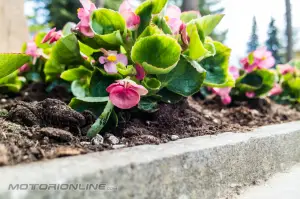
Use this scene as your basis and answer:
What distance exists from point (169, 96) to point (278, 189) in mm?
410

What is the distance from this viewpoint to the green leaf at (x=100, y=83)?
111 cm

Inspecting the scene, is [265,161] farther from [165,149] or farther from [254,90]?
[254,90]

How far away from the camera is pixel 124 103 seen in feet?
3.00

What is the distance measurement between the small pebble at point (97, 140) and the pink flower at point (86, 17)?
13.1 inches

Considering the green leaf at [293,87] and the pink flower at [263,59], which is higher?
the pink flower at [263,59]

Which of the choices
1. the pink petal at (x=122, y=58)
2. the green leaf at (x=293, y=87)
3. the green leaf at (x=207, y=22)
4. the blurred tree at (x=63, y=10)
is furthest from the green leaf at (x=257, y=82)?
the blurred tree at (x=63, y=10)

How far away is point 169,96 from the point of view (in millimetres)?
1146

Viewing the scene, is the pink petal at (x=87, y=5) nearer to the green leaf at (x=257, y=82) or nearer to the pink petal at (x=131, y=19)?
the pink petal at (x=131, y=19)

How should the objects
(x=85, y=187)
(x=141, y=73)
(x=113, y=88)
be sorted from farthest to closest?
(x=141, y=73) → (x=113, y=88) → (x=85, y=187)

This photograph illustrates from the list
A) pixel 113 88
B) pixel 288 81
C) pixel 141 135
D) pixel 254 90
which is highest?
pixel 113 88

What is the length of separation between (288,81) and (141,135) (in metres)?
1.51

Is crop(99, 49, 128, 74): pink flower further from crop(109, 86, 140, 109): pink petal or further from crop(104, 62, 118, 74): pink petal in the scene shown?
crop(109, 86, 140, 109): pink petal

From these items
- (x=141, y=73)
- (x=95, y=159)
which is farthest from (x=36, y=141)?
(x=141, y=73)

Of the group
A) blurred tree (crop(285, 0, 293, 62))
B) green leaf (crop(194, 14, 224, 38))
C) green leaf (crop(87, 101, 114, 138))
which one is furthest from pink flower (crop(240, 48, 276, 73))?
blurred tree (crop(285, 0, 293, 62))
